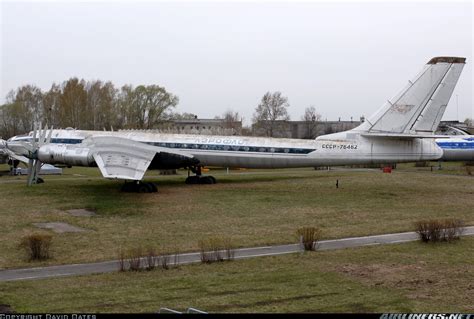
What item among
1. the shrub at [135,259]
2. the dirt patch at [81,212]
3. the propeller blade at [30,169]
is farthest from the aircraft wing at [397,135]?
the propeller blade at [30,169]

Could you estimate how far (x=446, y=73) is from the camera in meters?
31.4

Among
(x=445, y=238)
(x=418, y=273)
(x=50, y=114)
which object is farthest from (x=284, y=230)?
(x=50, y=114)

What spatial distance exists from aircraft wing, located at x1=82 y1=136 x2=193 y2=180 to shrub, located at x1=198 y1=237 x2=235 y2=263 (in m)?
10.4

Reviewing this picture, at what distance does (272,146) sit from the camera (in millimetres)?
36281

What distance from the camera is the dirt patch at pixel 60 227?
21.3 m

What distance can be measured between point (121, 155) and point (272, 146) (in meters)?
10.8

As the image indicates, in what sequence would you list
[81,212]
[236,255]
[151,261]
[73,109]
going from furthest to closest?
[73,109] → [81,212] → [236,255] → [151,261]

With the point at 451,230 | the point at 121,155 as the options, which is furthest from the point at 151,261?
the point at 121,155

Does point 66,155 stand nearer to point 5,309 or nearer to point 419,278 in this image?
point 5,309

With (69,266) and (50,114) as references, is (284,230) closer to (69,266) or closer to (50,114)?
(69,266)

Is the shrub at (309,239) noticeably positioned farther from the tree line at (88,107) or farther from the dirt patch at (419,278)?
the tree line at (88,107)

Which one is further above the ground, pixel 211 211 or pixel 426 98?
pixel 426 98

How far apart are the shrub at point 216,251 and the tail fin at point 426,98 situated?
18.0 m

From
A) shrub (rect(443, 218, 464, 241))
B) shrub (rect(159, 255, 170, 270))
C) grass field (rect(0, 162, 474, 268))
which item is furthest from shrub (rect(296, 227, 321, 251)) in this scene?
shrub (rect(443, 218, 464, 241))
